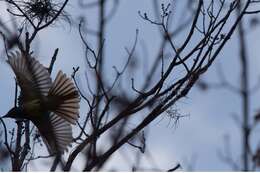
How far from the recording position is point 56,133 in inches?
164

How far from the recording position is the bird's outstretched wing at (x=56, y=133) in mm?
3959

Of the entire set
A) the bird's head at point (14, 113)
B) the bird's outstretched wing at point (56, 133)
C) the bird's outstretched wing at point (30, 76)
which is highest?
the bird's outstretched wing at point (30, 76)

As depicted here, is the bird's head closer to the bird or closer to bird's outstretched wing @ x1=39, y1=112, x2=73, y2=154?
the bird

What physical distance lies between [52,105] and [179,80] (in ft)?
4.41

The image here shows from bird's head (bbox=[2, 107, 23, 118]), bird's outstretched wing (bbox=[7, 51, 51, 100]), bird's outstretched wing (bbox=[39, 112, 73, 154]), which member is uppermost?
bird's outstretched wing (bbox=[7, 51, 51, 100])

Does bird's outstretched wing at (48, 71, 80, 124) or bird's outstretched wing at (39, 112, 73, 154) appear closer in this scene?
bird's outstretched wing at (39, 112, 73, 154)

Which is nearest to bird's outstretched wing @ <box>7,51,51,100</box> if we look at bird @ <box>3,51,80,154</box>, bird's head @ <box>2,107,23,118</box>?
bird @ <box>3,51,80,154</box>

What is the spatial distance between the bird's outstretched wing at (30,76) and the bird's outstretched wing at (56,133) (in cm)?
22

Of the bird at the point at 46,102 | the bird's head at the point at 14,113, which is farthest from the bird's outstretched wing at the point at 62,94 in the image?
the bird's head at the point at 14,113

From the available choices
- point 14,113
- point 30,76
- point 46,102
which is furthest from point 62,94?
point 14,113

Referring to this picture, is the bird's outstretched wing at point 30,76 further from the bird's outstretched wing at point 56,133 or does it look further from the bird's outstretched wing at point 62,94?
the bird's outstretched wing at point 56,133

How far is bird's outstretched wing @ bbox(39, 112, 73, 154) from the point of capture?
3959 mm

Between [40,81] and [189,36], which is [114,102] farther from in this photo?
[40,81]

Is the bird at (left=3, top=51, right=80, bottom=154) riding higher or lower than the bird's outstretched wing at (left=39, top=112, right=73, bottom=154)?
higher
